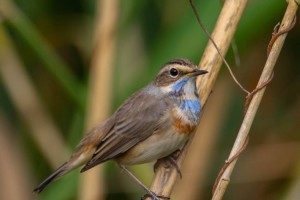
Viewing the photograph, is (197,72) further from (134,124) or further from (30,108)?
(30,108)

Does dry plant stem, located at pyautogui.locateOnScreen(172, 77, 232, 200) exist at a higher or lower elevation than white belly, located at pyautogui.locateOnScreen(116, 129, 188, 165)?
lower

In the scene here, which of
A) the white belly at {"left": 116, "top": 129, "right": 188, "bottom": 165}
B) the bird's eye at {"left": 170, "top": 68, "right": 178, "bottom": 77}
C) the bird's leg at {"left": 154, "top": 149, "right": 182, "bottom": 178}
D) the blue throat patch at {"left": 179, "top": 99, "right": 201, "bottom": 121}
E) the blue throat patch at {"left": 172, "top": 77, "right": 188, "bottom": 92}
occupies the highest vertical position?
the bird's eye at {"left": 170, "top": 68, "right": 178, "bottom": 77}

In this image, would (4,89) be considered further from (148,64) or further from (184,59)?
(184,59)

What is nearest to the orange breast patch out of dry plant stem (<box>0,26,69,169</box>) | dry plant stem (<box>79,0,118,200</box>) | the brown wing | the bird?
the bird

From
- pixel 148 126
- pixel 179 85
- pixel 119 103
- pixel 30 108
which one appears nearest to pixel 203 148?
pixel 119 103

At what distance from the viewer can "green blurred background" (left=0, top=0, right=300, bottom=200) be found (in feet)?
17.3

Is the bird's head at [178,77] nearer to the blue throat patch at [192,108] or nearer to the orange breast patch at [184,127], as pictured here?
the blue throat patch at [192,108]

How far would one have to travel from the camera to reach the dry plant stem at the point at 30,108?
5.23 meters

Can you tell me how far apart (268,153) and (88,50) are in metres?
1.48

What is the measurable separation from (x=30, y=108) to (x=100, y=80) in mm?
864

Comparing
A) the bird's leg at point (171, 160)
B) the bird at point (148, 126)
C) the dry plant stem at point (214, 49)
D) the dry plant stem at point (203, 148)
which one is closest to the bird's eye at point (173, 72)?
the bird at point (148, 126)

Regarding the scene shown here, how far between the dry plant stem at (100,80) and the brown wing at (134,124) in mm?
177

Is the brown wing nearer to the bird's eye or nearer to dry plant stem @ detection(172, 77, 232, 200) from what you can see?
the bird's eye

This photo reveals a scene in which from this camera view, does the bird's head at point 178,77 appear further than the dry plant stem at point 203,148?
No
